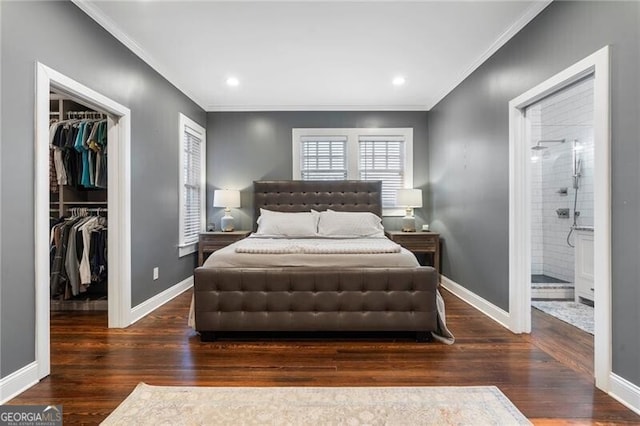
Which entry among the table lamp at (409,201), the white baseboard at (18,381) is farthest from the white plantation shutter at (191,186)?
the table lamp at (409,201)

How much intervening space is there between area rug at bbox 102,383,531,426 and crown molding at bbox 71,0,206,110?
110 inches

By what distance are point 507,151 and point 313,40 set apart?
207 cm

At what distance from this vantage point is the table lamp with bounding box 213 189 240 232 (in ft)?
14.9

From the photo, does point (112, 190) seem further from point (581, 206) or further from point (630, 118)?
point (581, 206)

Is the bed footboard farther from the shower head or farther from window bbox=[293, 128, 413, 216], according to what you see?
the shower head

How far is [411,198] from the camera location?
14.9 ft

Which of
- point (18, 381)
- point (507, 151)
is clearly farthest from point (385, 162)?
point (18, 381)

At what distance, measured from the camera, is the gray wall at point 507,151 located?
67.4 inches

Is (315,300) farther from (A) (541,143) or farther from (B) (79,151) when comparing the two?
(A) (541,143)

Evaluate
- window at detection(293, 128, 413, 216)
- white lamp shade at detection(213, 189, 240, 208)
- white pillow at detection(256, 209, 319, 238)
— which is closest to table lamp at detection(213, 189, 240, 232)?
white lamp shade at detection(213, 189, 240, 208)

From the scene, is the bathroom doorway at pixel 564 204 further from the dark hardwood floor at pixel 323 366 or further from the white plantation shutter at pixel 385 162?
the white plantation shutter at pixel 385 162

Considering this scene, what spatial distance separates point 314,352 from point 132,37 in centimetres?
324

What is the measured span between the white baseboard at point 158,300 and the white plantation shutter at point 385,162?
303 cm

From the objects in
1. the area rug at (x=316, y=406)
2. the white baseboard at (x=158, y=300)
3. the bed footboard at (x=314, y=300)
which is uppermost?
the bed footboard at (x=314, y=300)
